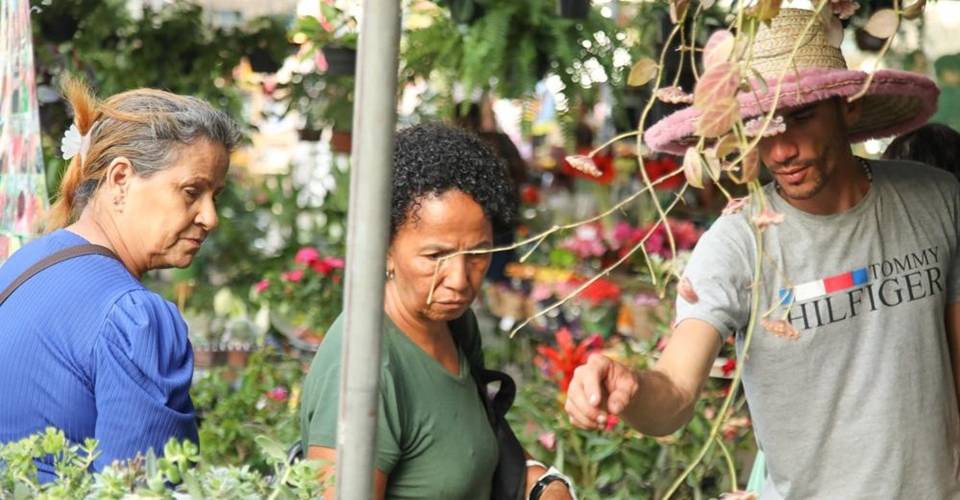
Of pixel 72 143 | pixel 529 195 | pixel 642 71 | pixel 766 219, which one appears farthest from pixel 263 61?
pixel 766 219

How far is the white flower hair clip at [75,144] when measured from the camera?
6.75 feet

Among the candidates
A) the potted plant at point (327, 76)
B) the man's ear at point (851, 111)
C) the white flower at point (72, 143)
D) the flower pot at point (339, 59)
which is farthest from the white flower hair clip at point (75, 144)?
the flower pot at point (339, 59)

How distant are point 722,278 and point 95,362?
93 cm

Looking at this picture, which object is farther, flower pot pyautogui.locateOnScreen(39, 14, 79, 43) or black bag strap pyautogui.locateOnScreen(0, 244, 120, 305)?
flower pot pyautogui.locateOnScreen(39, 14, 79, 43)

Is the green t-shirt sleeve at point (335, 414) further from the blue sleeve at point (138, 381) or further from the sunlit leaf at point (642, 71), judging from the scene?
the sunlit leaf at point (642, 71)

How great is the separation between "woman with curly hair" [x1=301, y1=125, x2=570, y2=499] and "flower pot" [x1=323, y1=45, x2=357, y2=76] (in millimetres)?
2494

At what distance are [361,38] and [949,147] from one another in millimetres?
1888

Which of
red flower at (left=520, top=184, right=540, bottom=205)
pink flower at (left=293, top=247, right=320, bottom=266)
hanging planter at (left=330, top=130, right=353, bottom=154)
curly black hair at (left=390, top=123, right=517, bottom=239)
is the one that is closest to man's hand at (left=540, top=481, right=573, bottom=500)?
curly black hair at (left=390, top=123, right=517, bottom=239)

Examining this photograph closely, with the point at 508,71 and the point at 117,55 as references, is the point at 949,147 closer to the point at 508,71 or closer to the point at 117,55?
the point at 508,71

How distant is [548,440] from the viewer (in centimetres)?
340

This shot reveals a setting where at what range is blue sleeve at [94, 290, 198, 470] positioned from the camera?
1837 mm

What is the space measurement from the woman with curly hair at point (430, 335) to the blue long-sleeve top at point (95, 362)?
195 mm

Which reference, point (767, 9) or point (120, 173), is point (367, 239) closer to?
point (767, 9)

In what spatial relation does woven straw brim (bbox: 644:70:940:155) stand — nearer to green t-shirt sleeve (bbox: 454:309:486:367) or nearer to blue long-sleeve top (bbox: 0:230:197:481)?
green t-shirt sleeve (bbox: 454:309:486:367)
